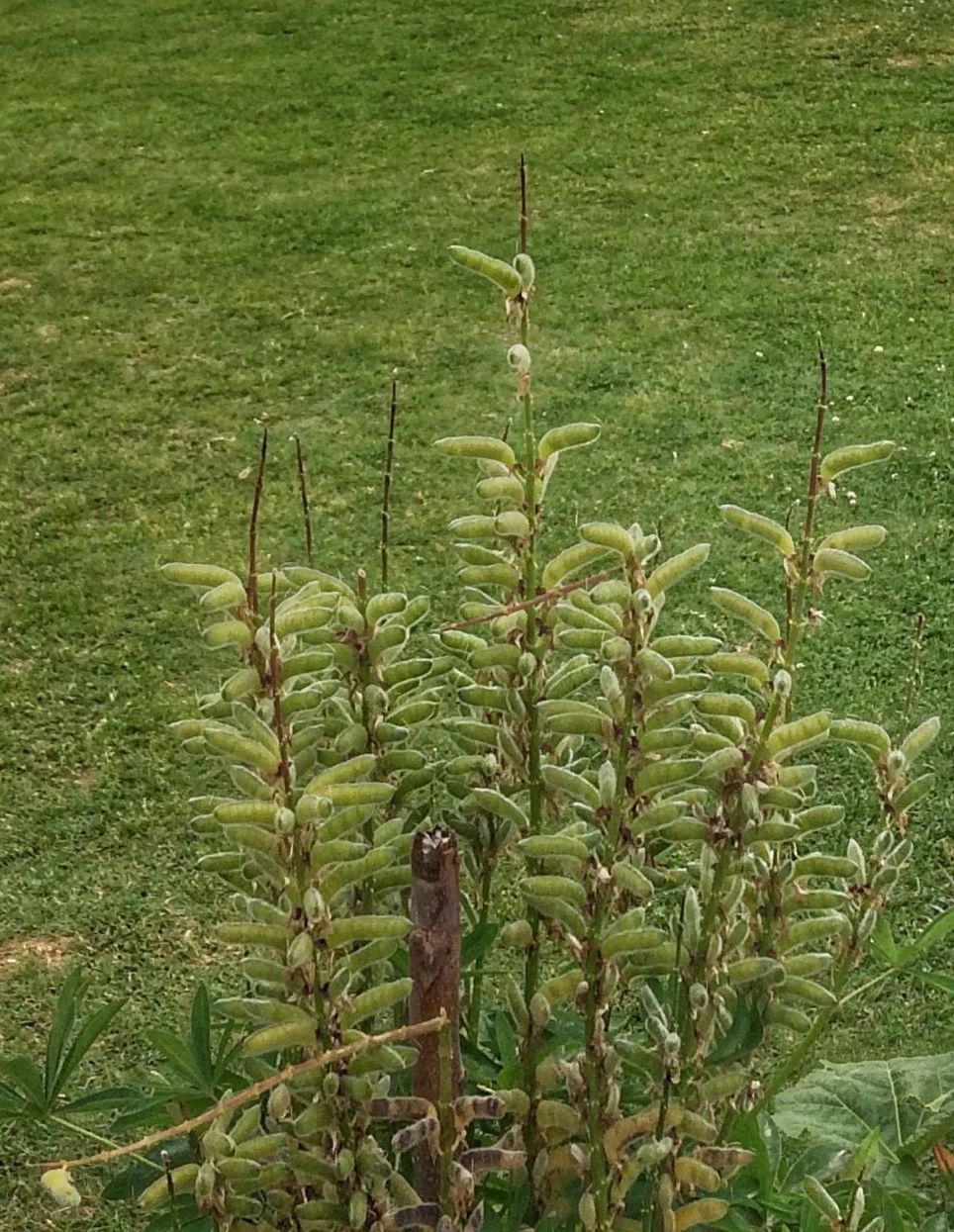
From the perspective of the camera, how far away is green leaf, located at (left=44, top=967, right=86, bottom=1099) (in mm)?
997

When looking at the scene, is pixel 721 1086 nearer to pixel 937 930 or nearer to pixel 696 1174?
pixel 696 1174

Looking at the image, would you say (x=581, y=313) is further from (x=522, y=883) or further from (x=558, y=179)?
(x=522, y=883)

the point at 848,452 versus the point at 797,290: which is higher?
the point at 848,452

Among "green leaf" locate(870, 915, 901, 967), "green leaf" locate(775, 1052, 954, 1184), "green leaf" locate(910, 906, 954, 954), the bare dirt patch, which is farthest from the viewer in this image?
the bare dirt patch

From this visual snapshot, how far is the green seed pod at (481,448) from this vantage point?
2.52ft

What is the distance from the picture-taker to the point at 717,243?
3.84m

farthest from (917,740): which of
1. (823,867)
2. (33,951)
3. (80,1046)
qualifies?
(33,951)

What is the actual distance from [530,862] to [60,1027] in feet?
1.32

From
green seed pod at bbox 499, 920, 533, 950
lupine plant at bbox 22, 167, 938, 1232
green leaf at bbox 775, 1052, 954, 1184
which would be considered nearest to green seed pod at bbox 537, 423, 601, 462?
lupine plant at bbox 22, 167, 938, 1232

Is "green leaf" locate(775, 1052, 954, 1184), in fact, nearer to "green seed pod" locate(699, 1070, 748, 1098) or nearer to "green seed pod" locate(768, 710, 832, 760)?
"green seed pod" locate(699, 1070, 748, 1098)

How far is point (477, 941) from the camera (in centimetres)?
95

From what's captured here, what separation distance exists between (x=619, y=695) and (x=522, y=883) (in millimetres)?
95

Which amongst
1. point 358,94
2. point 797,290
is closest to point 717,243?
point 797,290

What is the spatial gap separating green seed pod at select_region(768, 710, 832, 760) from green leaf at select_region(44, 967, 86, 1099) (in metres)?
0.47
